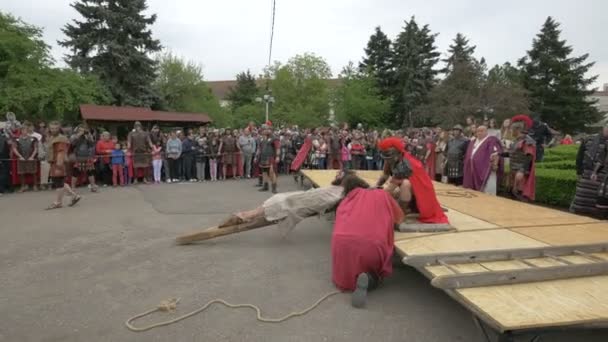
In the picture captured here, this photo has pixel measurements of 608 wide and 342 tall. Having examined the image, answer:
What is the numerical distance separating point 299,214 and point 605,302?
11.9ft

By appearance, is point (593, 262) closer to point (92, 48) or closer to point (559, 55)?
point (92, 48)

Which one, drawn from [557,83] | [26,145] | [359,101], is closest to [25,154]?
[26,145]

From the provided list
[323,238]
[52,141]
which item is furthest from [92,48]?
[323,238]

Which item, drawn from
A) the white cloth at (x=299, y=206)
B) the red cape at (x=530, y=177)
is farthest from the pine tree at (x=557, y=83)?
the white cloth at (x=299, y=206)

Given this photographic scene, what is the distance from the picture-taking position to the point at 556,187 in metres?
9.05

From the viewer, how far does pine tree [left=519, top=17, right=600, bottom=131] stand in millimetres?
41375

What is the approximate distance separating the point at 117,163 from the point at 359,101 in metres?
31.0

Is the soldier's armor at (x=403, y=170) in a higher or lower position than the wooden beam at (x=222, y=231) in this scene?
higher

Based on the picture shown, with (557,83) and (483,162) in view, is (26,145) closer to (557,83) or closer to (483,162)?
(483,162)

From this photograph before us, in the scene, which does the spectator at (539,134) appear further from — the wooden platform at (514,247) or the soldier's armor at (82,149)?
the soldier's armor at (82,149)

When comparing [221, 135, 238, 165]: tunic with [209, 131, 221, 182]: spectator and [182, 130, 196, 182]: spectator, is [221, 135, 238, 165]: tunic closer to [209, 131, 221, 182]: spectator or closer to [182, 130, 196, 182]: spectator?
[209, 131, 221, 182]: spectator

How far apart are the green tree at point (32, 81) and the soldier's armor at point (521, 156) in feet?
78.7

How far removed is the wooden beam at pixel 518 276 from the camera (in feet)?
10.3

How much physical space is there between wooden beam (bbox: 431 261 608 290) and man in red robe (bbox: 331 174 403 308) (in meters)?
0.97
